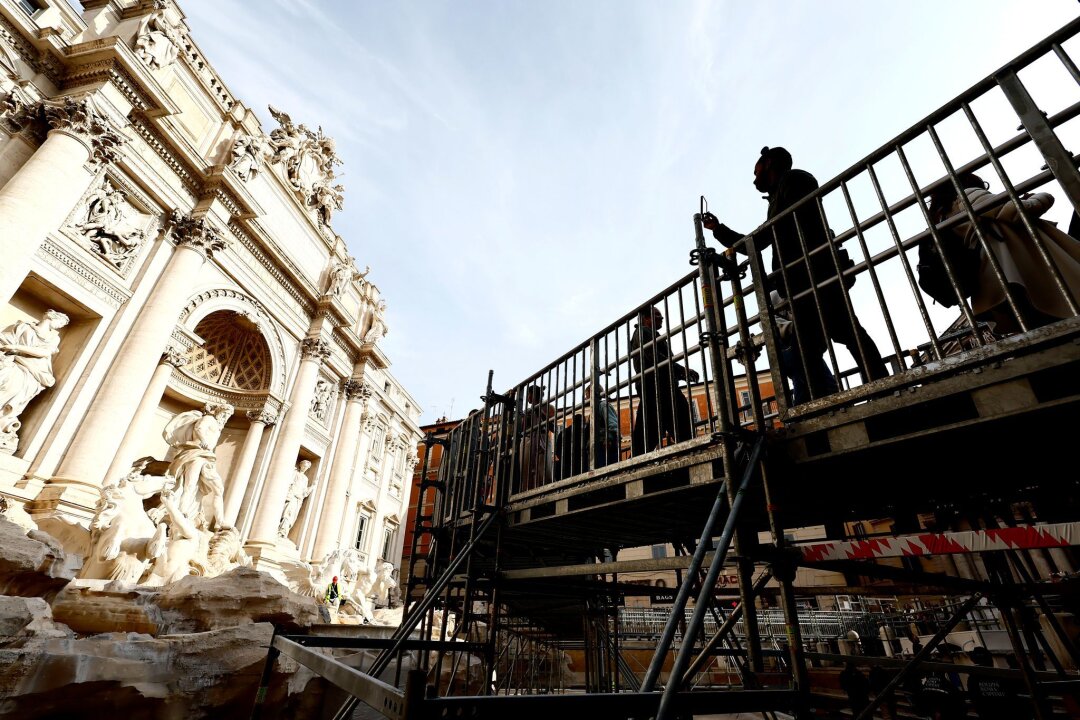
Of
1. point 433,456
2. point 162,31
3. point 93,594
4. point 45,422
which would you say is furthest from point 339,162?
point 433,456

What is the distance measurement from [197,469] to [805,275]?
14.4 m

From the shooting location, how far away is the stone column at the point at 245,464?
51.1 ft

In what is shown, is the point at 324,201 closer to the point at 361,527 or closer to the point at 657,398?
the point at 361,527

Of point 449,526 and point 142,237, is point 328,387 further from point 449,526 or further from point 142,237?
point 449,526

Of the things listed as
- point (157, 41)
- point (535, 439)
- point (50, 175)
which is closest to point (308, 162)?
point (157, 41)

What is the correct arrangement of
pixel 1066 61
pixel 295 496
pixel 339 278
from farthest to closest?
1. pixel 339 278
2. pixel 295 496
3. pixel 1066 61

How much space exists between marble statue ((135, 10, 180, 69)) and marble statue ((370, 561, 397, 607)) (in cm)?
1907

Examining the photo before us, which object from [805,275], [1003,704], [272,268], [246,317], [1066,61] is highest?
[272,268]

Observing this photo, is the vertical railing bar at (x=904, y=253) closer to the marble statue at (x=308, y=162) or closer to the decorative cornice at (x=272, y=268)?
the decorative cornice at (x=272, y=268)

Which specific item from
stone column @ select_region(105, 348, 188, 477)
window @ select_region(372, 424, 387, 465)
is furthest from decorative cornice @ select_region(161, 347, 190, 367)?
window @ select_region(372, 424, 387, 465)

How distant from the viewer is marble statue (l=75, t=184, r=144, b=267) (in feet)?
37.8

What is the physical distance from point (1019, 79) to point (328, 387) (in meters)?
21.5

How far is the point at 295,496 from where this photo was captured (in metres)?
18.5

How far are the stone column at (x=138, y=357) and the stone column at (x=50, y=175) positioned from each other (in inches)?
97.1
